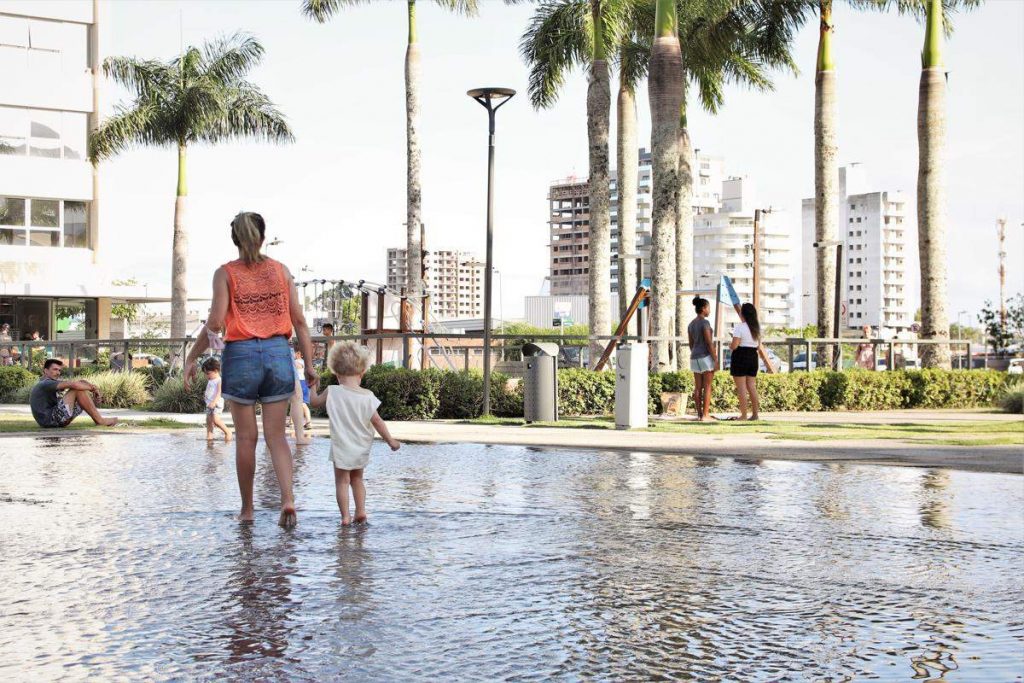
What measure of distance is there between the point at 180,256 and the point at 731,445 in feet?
114

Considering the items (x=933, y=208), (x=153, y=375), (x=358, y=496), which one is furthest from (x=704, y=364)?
(x=153, y=375)

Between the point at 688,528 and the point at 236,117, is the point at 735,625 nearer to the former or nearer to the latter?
the point at 688,528

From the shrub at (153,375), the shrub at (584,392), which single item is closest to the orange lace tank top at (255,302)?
the shrub at (584,392)

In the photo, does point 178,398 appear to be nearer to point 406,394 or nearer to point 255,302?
point 406,394

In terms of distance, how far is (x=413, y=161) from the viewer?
35.2 m

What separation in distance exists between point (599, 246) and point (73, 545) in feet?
85.3

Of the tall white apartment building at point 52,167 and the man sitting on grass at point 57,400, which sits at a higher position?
the tall white apartment building at point 52,167

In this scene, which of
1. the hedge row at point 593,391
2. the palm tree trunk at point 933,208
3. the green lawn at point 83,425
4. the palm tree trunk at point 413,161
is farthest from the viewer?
the palm tree trunk at point 413,161

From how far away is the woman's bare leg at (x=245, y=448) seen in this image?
26.7 ft

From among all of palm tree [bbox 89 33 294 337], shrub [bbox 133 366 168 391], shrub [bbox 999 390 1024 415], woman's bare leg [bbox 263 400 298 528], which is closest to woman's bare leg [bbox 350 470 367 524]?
woman's bare leg [bbox 263 400 298 528]

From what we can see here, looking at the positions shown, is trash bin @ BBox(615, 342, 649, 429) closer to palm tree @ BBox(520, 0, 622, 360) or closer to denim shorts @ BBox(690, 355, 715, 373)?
denim shorts @ BBox(690, 355, 715, 373)

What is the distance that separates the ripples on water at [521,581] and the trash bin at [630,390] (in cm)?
686

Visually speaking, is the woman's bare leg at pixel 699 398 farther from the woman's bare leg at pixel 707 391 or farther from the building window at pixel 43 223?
the building window at pixel 43 223

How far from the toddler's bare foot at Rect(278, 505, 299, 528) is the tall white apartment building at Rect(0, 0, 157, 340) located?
43026 mm
